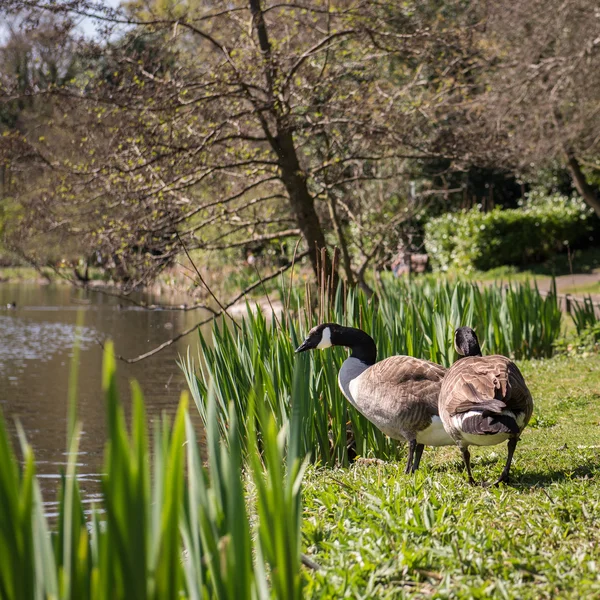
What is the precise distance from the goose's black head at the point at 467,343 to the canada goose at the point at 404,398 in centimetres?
40

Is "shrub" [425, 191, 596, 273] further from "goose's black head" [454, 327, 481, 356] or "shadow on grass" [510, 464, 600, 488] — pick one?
"shadow on grass" [510, 464, 600, 488]

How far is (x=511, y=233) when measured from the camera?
2614 cm

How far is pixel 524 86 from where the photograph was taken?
17703 mm

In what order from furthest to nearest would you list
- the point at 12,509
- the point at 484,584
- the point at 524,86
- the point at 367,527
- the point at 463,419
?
1. the point at 524,86
2. the point at 463,419
3. the point at 367,527
4. the point at 484,584
5. the point at 12,509

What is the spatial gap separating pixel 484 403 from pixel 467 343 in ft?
5.54

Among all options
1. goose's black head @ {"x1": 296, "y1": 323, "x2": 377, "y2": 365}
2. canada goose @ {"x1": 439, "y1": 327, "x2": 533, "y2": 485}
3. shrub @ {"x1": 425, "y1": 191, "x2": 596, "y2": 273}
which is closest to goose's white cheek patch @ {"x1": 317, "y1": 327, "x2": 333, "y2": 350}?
goose's black head @ {"x1": 296, "y1": 323, "x2": 377, "y2": 365}

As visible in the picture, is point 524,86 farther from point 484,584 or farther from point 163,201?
point 484,584

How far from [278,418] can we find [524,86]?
13.4 metres

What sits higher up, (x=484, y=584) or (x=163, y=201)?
(x=163, y=201)

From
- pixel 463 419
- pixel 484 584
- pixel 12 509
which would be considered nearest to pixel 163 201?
pixel 463 419

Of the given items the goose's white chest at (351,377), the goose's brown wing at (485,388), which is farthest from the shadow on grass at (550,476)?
the goose's white chest at (351,377)

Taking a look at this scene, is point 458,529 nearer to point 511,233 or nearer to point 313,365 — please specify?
point 313,365

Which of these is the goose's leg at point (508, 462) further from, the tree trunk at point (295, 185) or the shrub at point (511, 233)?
the shrub at point (511, 233)

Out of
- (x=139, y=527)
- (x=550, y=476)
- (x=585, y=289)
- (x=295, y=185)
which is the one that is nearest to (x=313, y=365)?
(x=550, y=476)
